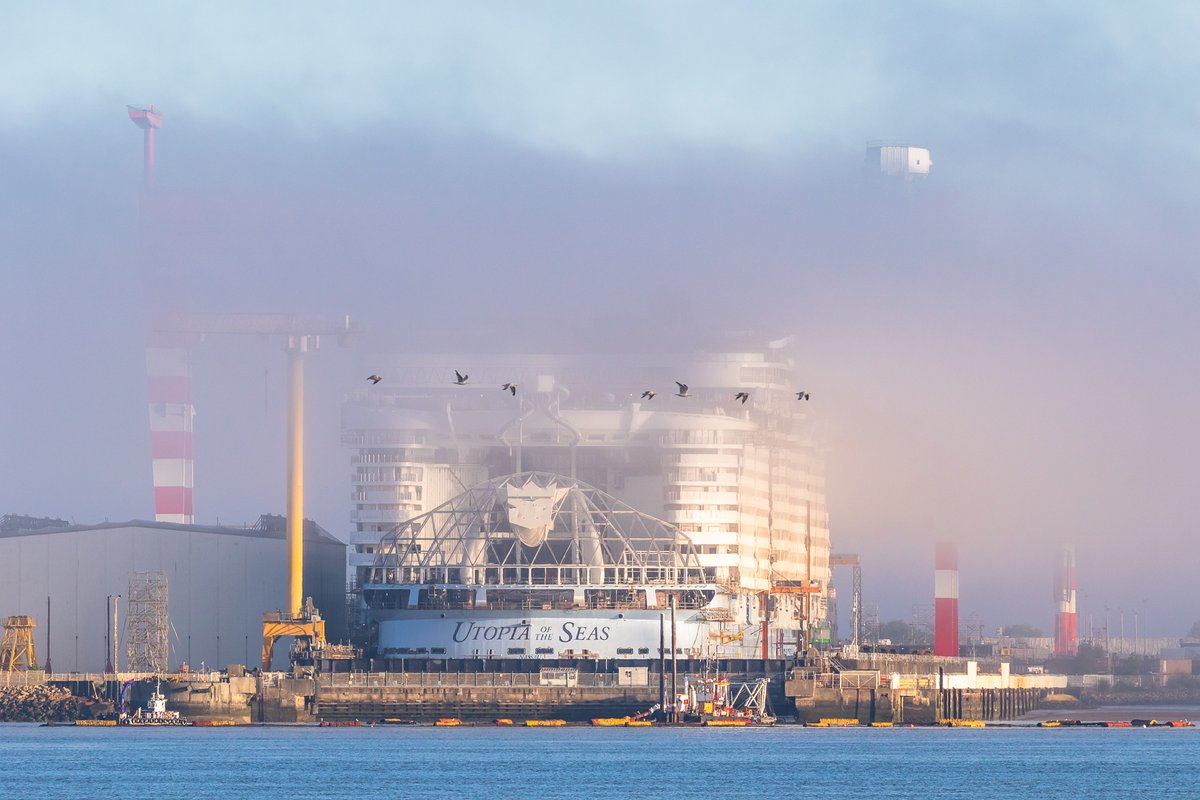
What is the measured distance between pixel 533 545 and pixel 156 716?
18.6 metres

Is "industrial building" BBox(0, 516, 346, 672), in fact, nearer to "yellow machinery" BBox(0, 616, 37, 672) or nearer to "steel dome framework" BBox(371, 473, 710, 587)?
"yellow machinery" BBox(0, 616, 37, 672)

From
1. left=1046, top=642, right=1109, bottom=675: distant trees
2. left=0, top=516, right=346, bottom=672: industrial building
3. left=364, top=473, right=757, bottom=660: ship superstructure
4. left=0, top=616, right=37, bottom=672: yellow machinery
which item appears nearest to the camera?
left=364, top=473, right=757, bottom=660: ship superstructure

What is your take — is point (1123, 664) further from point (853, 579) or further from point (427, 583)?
point (427, 583)

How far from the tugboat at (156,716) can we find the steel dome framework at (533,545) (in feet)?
40.3

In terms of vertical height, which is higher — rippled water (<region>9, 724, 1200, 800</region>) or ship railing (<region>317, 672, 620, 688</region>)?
ship railing (<region>317, 672, 620, 688</region>)

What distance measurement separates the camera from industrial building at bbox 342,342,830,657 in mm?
122000

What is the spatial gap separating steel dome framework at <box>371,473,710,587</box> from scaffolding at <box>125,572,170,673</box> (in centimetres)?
1006

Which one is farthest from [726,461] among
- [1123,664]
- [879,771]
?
[1123,664]

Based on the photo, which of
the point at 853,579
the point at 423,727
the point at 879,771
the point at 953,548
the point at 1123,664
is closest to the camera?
the point at 879,771

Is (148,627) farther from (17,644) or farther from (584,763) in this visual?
(584,763)

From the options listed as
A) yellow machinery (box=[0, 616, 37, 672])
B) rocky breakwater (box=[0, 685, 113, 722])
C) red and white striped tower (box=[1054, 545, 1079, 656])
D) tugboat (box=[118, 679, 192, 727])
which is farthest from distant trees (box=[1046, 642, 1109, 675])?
rocky breakwater (box=[0, 685, 113, 722])

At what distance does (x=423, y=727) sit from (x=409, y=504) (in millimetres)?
16132

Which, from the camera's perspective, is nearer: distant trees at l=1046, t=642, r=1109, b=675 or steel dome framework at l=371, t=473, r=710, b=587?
steel dome framework at l=371, t=473, r=710, b=587

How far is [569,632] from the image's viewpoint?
112375 mm
